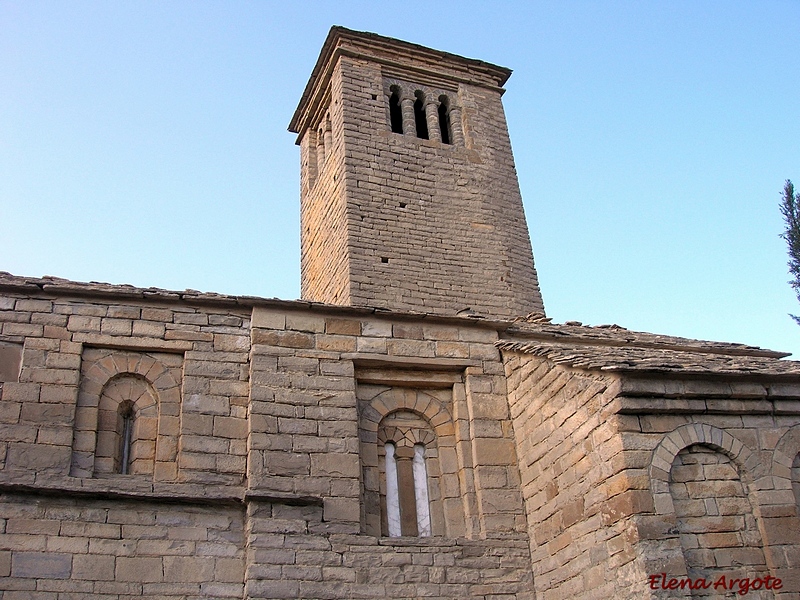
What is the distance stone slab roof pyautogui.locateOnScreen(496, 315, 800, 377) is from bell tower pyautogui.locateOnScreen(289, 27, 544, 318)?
9.82 feet

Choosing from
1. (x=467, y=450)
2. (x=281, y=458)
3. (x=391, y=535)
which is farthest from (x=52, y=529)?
(x=467, y=450)

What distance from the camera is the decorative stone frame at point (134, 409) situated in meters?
8.55

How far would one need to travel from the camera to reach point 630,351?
10.1m

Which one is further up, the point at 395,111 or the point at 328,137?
the point at 395,111

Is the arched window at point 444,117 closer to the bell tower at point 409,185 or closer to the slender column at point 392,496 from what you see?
the bell tower at point 409,185

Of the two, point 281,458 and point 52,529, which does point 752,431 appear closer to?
point 281,458

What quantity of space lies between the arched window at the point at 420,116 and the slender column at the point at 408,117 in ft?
0.85

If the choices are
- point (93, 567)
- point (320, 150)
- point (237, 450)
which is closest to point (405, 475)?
point (237, 450)

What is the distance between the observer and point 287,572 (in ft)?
27.0

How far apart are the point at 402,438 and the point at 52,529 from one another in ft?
12.0

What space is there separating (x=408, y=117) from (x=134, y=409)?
9535 mm

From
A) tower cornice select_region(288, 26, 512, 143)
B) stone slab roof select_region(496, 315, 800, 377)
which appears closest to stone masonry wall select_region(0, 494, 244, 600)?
stone slab roof select_region(496, 315, 800, 377)

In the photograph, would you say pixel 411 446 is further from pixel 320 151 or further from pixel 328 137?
pixel 320 151

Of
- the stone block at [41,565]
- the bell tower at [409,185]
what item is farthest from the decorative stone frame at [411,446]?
the bell tower at [409,185]
